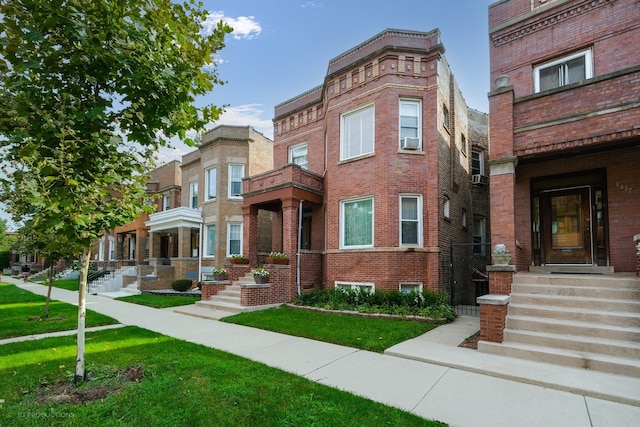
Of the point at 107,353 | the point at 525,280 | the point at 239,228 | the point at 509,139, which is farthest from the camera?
the point at 239,228

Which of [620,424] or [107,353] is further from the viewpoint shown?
[107,353]

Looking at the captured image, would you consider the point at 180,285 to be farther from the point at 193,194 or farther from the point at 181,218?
the point at 193,194

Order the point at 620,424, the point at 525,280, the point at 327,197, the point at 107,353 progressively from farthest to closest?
the point at 327,197 < the point at 525,280 < the point at 107,353 < the point at 620,424

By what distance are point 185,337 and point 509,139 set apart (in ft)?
28.1

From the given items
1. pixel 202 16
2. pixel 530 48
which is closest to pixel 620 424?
pixel 202 16

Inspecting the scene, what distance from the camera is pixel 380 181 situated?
448 inches

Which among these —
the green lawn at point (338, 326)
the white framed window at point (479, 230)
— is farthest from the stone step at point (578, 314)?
the white framed window at point (479, 230)

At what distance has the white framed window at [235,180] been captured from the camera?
1839 cm

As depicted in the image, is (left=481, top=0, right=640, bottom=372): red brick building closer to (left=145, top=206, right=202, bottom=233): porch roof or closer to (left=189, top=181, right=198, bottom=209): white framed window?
(left=145, top=206, right=202, bottom=233): porch roof

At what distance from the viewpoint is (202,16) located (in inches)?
177

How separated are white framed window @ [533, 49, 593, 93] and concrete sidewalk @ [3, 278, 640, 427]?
689cm

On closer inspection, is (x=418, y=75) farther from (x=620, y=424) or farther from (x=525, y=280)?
(x=620, y=424)

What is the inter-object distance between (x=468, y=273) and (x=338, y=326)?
8.34m

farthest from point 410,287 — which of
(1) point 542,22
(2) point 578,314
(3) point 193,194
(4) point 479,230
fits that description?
(3) point 193,194
